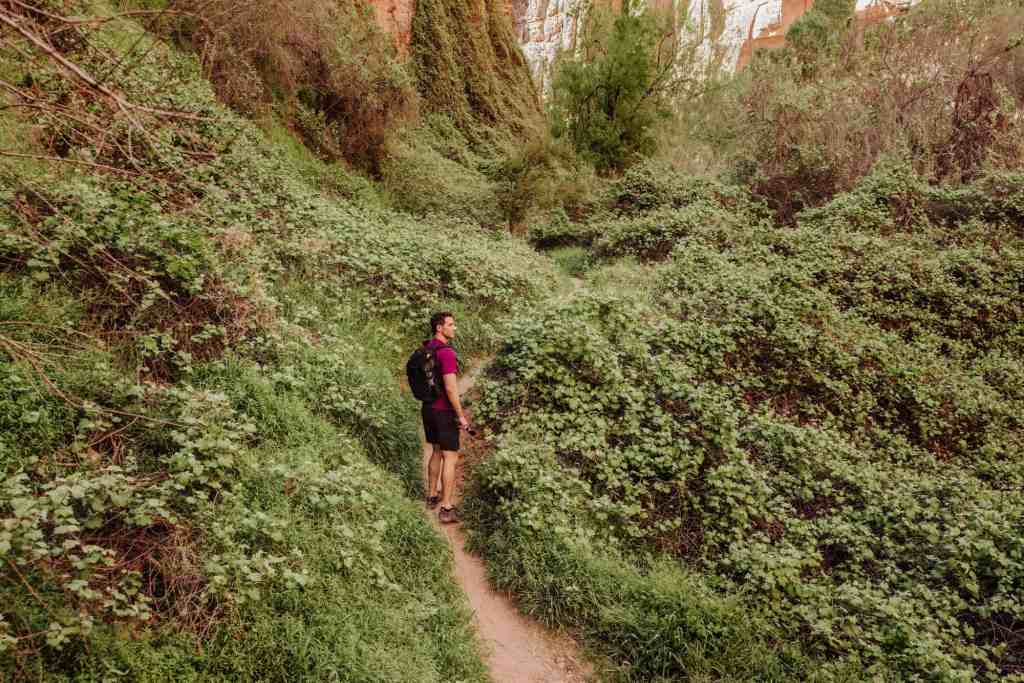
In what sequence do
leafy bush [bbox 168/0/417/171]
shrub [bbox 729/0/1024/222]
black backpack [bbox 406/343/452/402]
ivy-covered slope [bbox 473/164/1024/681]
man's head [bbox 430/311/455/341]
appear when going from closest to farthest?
1. ivy-covered slope [bbox 473/164/1024/681]
2. black backpack [bbox 406/343/452/402]
3. man's head [bbox 430/311/455/341]
4. leafy bush [bbox 168/0/417/171]
5. shrub [bbox 729/0/1024/222]

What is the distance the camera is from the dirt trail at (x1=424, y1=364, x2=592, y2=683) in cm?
535

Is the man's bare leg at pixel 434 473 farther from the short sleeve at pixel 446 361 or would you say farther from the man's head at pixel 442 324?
the man's head at pixel 442 324

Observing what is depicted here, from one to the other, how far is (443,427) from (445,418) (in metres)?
0.09

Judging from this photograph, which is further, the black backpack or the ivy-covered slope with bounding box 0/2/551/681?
the black backpack

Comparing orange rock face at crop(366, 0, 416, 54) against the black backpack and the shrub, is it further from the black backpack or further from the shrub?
the black backpack

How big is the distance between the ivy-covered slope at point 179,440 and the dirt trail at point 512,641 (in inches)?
13.2

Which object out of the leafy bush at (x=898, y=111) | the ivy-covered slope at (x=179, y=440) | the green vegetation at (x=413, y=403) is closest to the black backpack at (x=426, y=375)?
the ivy-covered slope at (x=179, y=440)

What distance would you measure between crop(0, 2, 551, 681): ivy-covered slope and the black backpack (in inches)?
28.7

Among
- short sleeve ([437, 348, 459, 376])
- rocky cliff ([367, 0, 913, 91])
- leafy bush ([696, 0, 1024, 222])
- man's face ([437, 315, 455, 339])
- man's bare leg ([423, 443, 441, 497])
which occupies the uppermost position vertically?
rocky cliff ([367, 0, 913, 91])

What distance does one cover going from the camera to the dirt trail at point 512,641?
5.35 metres

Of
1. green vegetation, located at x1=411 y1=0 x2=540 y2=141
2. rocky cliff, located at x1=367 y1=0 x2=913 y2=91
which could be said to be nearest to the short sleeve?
rocky cliff, located at x1=367 y1=0 x2=913 y2=91

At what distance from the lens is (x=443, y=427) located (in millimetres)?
6516

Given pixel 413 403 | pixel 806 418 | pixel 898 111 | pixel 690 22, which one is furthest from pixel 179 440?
pixel 690 22

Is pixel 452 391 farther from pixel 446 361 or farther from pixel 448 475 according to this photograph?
pixel 448 475
